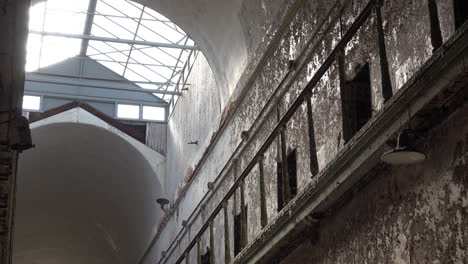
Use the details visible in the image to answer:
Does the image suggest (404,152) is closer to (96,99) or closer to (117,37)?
(96,99)

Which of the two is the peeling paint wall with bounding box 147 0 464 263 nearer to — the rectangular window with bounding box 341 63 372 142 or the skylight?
the rectangular window with bounding box 341 63 372 142

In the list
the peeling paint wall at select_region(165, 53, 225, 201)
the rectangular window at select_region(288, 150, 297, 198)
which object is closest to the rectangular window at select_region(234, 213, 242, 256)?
the rectangular window at select_region(288, 150, 297, 198)

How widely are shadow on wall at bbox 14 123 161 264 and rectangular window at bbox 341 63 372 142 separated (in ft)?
47.3

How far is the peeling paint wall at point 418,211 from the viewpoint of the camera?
5453 mm

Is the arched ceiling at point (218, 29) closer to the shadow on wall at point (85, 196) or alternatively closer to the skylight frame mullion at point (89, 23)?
the shadow on wall at point (85, 196)

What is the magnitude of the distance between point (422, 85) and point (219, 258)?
9.21 metres

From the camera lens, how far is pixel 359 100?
26.2 ft

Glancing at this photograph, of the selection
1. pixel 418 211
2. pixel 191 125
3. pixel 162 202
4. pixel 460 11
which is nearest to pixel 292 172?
pixel 418 211

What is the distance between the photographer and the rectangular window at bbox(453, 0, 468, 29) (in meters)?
5.78

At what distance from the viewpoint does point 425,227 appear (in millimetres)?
5832

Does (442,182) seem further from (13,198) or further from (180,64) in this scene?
(180,64)

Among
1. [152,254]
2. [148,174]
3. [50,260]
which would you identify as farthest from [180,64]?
[50,260]

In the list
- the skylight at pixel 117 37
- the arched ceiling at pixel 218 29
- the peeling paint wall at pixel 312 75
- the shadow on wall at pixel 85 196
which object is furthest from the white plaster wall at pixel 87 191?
the peeling paint wall at pixel 312 75

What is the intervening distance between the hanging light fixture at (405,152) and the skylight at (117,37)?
16967 millimetres
